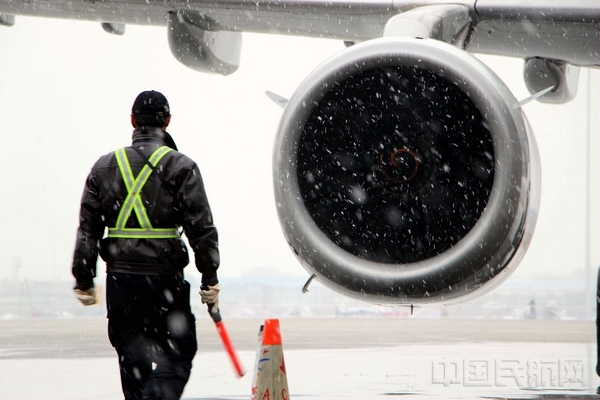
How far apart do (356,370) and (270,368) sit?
119 inches

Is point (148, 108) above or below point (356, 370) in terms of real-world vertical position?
above

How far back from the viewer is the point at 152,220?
11.3 ft

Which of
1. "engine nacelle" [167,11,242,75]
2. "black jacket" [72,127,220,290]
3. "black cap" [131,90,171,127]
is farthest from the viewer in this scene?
"engine nacelle" [167,11,242,75]

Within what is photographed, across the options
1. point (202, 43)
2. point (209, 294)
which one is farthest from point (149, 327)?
point (202, 43)

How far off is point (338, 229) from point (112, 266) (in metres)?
0.99

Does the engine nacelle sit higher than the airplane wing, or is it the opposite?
the engine nacelle

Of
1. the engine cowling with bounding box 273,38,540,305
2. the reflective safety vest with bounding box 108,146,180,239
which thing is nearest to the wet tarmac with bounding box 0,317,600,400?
the engine cowling with bounding box 273,38,540,305

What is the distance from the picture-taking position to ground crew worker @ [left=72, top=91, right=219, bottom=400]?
11.2ft

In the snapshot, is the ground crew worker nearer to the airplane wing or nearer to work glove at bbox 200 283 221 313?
work glove at bbox 200 283 221 313

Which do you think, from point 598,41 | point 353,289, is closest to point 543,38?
point 598,41

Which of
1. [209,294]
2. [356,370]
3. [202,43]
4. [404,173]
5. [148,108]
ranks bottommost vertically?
[356,370]

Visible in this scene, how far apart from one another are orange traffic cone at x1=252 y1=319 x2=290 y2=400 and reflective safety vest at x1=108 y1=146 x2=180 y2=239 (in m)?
0.92

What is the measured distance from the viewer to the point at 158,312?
3428mm

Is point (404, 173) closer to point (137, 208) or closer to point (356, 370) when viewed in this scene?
point (137, 208)
